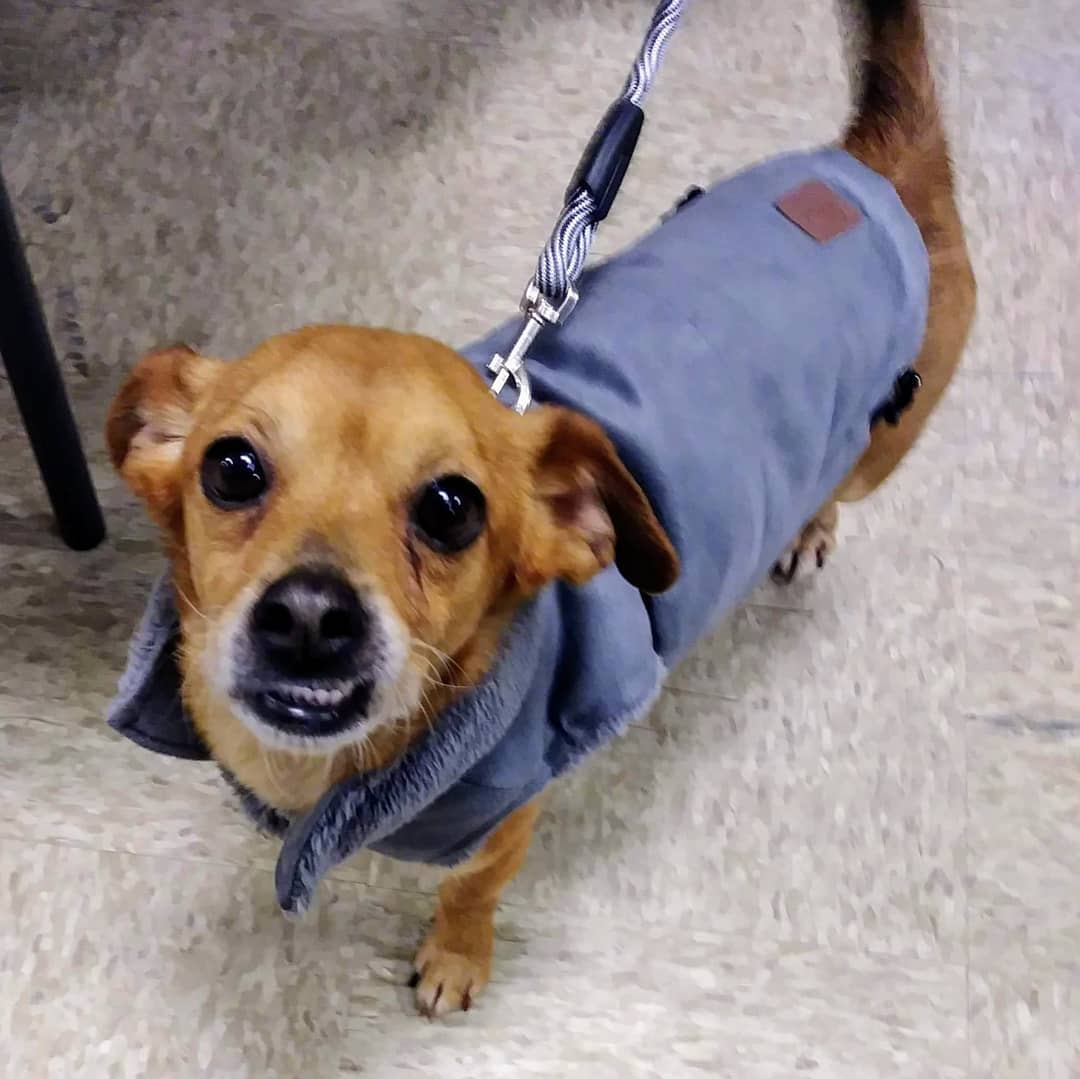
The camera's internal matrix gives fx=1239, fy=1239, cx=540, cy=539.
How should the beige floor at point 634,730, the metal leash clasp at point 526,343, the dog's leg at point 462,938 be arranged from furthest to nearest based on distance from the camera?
the beige floor at point 634,730 < the dog's leg at point 462,938 < the metal leash clasp at point 526,343

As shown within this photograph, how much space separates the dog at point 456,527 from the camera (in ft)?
2.86

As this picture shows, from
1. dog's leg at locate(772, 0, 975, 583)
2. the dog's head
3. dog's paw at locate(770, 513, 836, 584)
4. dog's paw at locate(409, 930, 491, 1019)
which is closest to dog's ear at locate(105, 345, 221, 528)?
the dog's head

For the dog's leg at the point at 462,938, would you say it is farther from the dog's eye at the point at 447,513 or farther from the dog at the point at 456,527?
the dog's eye at the point at 447,513

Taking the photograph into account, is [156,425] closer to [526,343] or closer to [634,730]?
[526,343]

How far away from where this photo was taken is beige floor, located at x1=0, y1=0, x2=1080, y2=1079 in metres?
1.36

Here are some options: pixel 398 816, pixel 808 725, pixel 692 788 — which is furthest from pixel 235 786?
pixel 808 725

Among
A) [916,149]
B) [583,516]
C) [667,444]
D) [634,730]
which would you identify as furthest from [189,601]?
[916,149]

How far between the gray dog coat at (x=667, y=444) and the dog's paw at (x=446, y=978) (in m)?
0.26

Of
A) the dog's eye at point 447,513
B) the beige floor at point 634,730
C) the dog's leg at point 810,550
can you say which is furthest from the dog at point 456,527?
the dog's leg at point 810,550

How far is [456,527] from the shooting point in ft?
3.00

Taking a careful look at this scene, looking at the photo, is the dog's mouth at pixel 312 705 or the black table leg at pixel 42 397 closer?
the dog's mouth at pixel 312 705

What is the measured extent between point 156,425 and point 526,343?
315mm

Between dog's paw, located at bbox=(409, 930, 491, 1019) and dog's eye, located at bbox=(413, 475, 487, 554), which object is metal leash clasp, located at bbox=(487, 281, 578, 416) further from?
dog's paw, located at bbox=(409, 930, 491, 1019)

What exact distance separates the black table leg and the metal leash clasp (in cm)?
53
